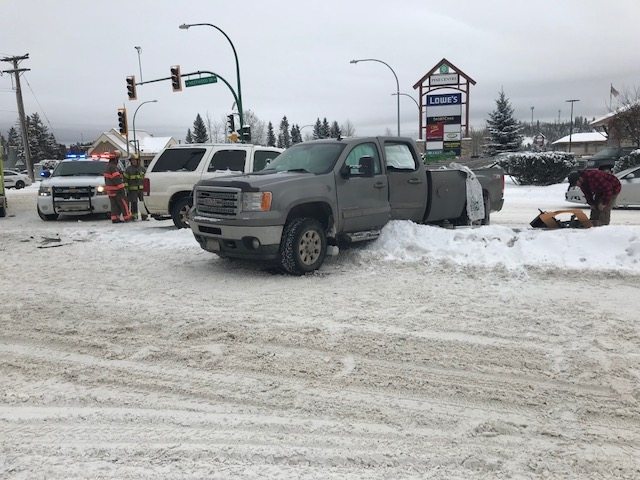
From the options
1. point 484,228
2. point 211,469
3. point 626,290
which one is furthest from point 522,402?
point 484,228

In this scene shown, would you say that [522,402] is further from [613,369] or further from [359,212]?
[359,212]

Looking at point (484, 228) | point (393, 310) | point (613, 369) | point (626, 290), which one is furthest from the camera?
point (484, 228)

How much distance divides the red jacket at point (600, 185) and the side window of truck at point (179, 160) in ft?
25.3

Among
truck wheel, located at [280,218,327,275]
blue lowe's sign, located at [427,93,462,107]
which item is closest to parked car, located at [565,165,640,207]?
truck wheel, located at [280,218,327,275]

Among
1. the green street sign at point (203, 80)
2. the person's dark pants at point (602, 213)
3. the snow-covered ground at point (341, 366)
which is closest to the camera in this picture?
the snow-covered ground at point (341, 366)

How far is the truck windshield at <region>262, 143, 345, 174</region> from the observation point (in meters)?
7.89

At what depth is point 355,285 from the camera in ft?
22.2

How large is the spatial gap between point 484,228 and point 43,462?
7.07 m

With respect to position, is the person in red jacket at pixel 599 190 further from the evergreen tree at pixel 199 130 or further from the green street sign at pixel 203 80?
the evergreen tree at pixel 199 130

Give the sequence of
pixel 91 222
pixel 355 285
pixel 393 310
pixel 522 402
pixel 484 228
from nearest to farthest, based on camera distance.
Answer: pixel 522 402
pixel 393 310
pixel 355 285
pixel 484 228
pixel 91 222

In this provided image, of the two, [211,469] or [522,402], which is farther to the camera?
[522,402]

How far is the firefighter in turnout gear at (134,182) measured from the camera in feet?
47.1

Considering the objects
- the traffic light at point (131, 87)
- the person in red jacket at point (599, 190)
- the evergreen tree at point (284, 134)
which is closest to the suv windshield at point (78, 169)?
the person in red jacket at point (599, 190)

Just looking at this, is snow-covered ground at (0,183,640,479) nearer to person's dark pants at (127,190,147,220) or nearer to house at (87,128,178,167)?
person's dark pants at (127,190,147,220)
